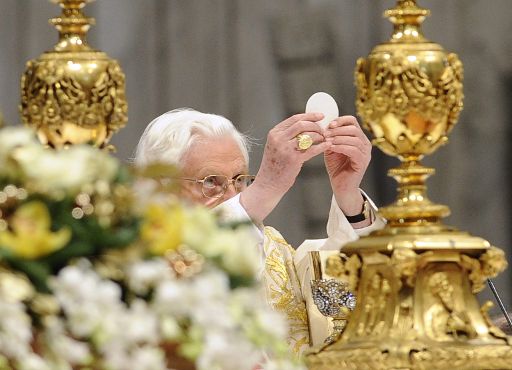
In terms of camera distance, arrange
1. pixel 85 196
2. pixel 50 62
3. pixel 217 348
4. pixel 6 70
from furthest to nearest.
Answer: pixel 6 70 < pixel 50 62 < pixel 85 196 < pixel 217 348

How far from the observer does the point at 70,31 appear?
82.1 inches

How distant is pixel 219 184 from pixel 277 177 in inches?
15.8

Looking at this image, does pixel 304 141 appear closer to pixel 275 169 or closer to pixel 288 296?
pixel 275 169

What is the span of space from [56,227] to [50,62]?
547 millimetres

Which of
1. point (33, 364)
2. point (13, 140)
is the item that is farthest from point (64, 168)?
point (33, 364)

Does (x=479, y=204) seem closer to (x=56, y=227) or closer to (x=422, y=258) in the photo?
(x=422, y=258)

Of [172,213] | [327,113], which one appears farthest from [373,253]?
[327,113]

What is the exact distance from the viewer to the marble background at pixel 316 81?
4855mm

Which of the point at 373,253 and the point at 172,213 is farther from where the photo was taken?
the point at 373,253

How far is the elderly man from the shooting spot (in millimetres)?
3217

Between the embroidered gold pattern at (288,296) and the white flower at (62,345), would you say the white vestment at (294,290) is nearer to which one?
the embroidered gold pattern at (288,296)

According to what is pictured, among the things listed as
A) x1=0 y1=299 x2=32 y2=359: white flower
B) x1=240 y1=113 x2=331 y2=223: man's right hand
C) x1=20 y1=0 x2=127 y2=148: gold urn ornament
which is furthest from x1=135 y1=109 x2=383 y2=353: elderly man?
x1=0 y1=299 x2=32 y2=359: white flower

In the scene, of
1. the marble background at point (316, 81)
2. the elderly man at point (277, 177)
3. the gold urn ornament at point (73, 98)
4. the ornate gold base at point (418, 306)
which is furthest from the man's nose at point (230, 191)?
the gold urn ornament at point (73, 98)

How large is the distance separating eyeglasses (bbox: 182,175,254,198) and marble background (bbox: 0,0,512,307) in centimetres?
106
